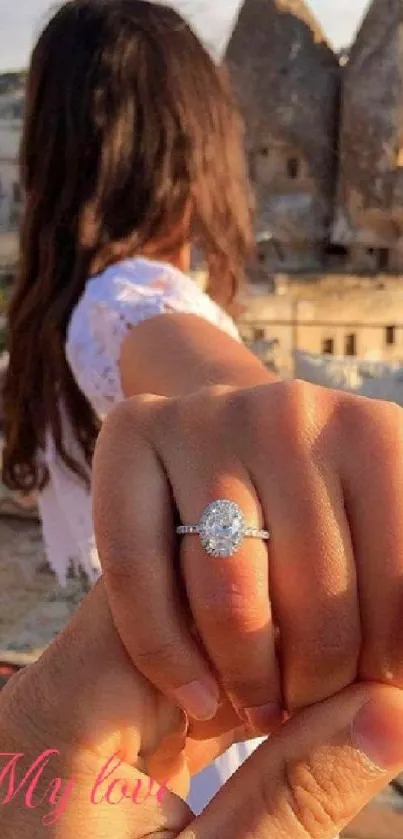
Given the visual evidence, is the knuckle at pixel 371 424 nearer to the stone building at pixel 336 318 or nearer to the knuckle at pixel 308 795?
the knuckle at pixel 308 795

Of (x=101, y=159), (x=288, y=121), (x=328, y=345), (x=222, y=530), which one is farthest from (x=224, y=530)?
(x=288, y=121)

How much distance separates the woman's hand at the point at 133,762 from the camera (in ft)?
1.00

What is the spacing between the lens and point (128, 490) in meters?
0.31

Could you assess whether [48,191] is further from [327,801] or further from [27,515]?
[27,515]

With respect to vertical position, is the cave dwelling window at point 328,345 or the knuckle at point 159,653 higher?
the knuckle at point 159,653

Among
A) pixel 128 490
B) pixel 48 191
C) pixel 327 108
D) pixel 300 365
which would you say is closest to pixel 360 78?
pixel 327 108

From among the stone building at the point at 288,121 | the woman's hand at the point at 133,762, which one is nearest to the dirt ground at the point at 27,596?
the woman's hand at the point at 133,762

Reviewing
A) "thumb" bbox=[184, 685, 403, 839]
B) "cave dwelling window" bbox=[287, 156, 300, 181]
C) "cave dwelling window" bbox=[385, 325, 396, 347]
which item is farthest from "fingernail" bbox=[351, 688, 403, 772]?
"cave dwelling window" bbox=[287, 156, 300, 181]

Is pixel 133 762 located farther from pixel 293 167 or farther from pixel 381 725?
pixel 293 167

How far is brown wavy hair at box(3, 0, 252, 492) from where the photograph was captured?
2.11 feet

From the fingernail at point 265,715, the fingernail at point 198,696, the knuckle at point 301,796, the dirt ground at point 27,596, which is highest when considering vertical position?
the fingernail at point 198,696

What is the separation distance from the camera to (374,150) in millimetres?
6074

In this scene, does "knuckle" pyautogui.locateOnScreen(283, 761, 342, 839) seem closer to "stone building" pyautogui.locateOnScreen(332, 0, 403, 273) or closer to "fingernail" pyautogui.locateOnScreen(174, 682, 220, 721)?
"fingernail" pyautogui.locateOnScreen(174, 682, 220, 721)

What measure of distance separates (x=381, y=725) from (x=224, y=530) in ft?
0.26
